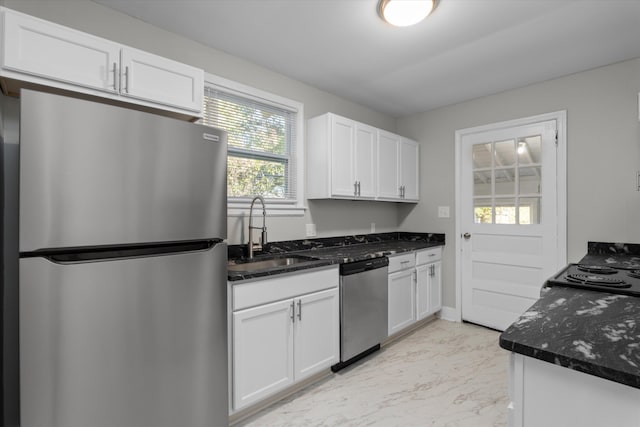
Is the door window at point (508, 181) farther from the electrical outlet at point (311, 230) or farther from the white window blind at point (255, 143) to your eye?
the white window blind at point (255, 143)

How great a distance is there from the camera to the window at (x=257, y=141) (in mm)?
2479

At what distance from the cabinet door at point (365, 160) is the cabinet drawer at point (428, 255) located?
0.81m

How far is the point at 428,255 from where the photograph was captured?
351 centimetres

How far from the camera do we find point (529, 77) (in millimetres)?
2953

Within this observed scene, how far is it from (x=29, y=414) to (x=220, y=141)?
1.35 m

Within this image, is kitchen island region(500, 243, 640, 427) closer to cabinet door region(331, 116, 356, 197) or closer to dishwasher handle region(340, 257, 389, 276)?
dishwasher handle region(340, 257, 389, 276)

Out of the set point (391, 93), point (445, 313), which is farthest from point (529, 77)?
point (445, 313)

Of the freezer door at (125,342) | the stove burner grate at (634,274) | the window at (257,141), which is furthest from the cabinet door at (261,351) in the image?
the stove burner grate at (634,274)

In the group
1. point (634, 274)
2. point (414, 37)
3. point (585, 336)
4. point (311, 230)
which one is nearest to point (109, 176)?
point (585, 336)

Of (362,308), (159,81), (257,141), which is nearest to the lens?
(159,81)

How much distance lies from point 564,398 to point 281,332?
1533 millimetres

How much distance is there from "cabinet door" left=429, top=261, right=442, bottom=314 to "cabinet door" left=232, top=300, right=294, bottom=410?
2.01 m

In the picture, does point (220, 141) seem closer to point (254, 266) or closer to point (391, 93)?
point (254, 266)

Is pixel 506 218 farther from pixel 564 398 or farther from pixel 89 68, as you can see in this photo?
pixel 89 68
